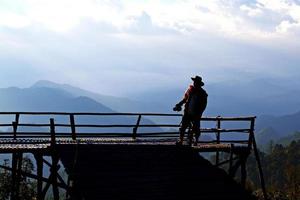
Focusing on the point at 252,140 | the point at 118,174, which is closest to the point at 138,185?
the point at 118,174

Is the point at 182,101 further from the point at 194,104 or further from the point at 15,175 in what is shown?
the point at 15,175

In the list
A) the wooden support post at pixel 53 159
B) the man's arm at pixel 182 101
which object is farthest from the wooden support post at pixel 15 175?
the man's arm at pixel 182 101

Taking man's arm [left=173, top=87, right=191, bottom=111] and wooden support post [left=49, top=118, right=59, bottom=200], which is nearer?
wooden support post [left=49, top=118, right=59, bottom=200]

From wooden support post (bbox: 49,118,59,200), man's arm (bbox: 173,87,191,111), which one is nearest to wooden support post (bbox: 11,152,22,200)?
wooden support post (bbox: 49,118,59,200)

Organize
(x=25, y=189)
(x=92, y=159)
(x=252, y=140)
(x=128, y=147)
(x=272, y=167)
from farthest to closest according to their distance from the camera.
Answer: (x=272, y=167) → (x=25, y=189) → (x=252, y=140) → (x=128, y=147) → (x=92, y=159)

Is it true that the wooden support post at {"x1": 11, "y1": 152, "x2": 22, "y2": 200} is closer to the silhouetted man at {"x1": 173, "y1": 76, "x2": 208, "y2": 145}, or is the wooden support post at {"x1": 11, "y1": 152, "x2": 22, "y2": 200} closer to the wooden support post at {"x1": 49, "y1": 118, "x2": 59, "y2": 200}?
the wooden support post at {"x1": 49, "y1": 118, "x2": 59, "y2": 200}

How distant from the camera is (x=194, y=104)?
19406 millimetres

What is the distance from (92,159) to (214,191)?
4021 millimetres

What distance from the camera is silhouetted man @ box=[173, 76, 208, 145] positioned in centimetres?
1919

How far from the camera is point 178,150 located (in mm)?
19078

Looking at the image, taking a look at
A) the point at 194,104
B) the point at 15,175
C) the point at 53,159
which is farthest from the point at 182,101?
the point at 15,175

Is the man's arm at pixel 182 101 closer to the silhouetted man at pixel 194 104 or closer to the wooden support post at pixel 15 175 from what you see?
the silhouetted man at pixel 194 104

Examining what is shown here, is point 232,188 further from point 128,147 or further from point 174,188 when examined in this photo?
point 128,147

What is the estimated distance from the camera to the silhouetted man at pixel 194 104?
19188 millimetres
